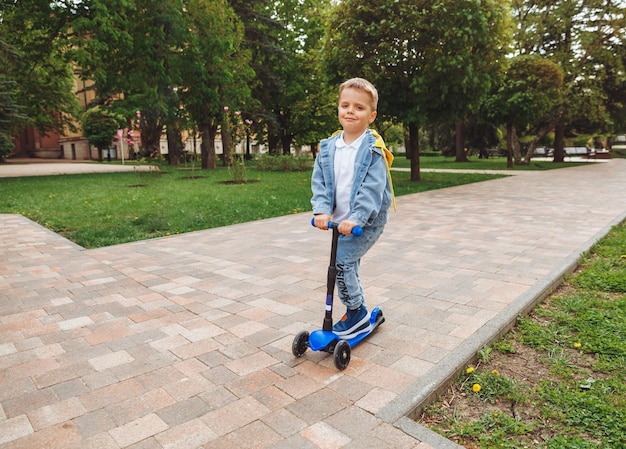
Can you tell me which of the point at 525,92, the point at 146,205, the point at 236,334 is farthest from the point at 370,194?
the point at 525,92

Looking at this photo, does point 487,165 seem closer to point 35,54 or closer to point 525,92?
point 525,92

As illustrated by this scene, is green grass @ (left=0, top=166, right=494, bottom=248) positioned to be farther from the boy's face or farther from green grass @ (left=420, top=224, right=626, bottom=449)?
green grass @ (left=420, top=224, right=626, bottom=449)

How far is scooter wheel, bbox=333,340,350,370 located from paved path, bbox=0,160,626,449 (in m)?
0.06

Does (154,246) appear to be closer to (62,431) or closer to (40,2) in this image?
(62,431)

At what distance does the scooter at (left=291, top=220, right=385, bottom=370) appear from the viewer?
9.12ft

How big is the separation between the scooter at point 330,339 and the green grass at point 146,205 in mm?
4794

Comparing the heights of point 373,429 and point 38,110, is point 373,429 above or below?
below

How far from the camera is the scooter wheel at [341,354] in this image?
2.77 meters

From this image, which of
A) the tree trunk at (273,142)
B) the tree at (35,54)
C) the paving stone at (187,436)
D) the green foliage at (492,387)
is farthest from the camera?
the tree trunk at (273,142)

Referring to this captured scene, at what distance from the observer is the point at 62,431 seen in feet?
7.37

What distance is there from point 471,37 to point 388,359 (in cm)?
1139

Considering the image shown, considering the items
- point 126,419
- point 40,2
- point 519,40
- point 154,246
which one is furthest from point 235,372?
point 519,40

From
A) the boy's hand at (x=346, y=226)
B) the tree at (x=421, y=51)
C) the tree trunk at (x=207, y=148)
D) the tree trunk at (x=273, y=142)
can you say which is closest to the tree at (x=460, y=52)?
the tree at (x=421, y=51)

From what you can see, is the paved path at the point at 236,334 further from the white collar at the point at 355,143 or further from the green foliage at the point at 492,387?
the white collar at the point at 355,143
